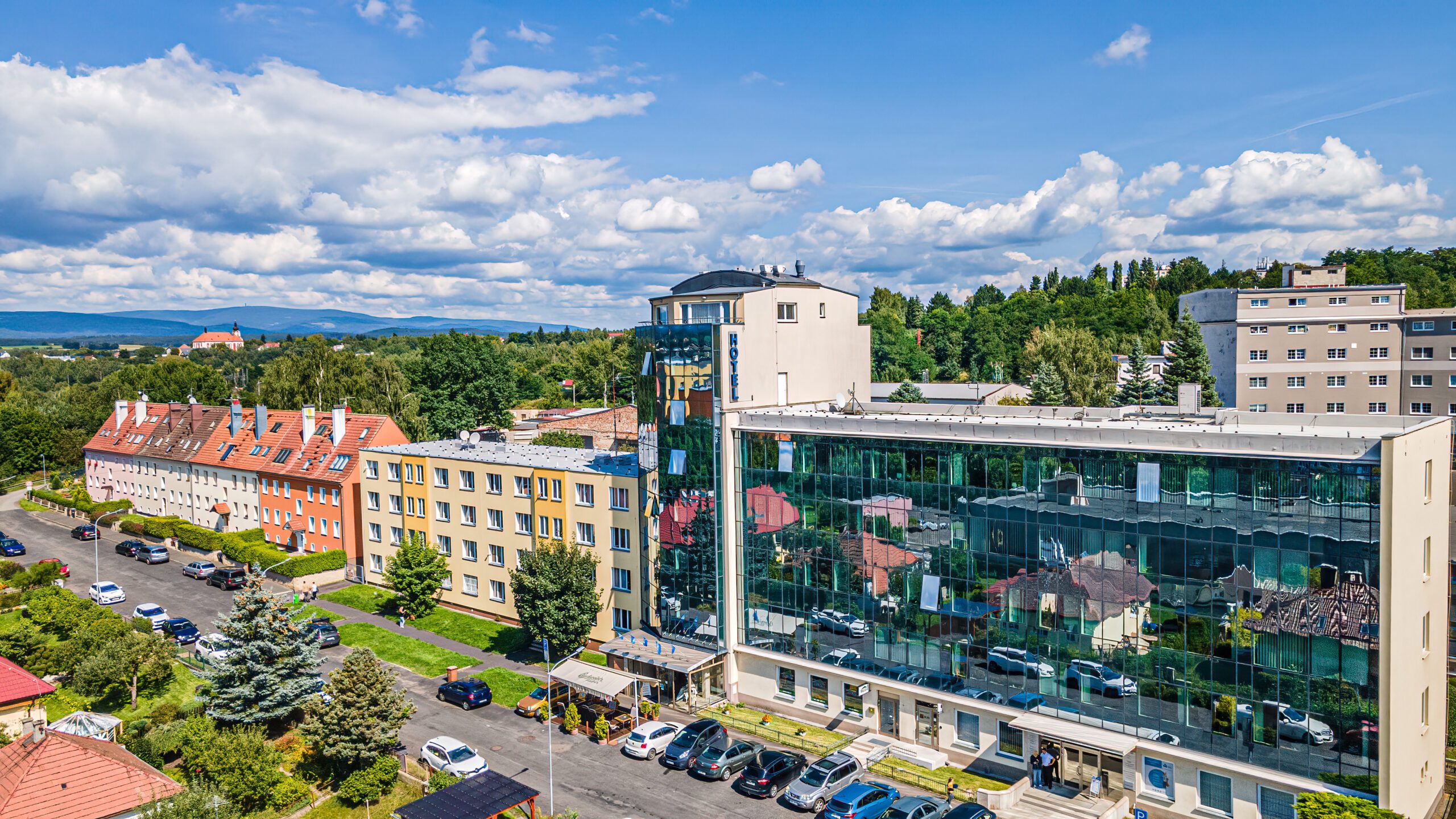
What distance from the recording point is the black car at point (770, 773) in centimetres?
3197

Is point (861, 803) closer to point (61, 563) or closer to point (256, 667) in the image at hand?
point (256, 667)

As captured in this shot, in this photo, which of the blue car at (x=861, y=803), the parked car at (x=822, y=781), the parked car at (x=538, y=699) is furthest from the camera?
the parked car at (x=538, y=699)

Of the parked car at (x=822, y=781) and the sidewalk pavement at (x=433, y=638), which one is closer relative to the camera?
the parked car at (x=822, y=781)

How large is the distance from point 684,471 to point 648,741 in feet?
37.0

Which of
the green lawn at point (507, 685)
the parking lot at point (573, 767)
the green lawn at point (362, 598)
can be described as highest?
the green lawn at point (362, 598)

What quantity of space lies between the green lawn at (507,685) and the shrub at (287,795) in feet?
31.4

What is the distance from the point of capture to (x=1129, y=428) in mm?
29844

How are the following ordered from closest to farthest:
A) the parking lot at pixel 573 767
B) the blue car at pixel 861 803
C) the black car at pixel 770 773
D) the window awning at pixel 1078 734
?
the window awning at pixel 1078 734
the blue car at pixel 861 803
the parking lot at pixel 573 767
the black car at pixel 770 773

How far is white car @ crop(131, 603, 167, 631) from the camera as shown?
2007 inches

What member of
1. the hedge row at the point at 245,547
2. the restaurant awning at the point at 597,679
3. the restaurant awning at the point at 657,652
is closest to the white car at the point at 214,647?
the hedge row at the point at 245,547

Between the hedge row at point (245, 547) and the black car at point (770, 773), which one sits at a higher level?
the hedge row at point (245, 547)

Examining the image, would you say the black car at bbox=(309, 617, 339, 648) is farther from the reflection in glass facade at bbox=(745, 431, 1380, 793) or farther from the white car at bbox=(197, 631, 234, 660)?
the reflection in glass facade at bbox=(745, 431, 1380, 793)

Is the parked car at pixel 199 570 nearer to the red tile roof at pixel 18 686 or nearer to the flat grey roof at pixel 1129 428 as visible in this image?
the red tile roof at pixel 18 686

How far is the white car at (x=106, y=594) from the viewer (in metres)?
55.5
